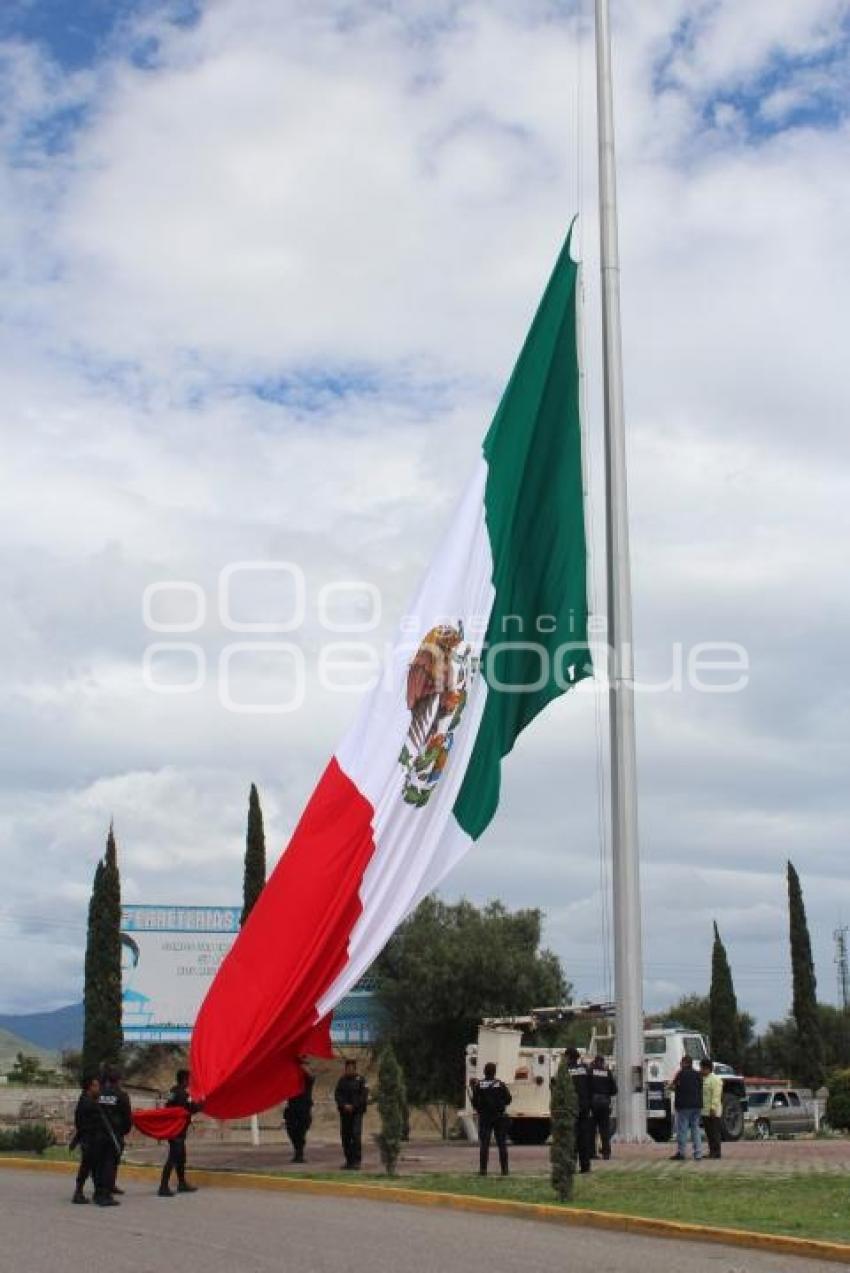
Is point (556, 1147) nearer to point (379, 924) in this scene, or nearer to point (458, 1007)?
point (379, 924)

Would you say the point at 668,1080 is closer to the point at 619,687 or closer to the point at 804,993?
the point at 619,687

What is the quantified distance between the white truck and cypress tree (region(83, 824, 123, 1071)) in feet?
38.4

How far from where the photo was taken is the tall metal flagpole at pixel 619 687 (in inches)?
880

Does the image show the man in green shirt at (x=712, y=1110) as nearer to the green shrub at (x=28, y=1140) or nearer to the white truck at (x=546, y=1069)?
the white truck at (x=546, y=1069)

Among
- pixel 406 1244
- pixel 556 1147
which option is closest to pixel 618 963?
pixel 556 1147

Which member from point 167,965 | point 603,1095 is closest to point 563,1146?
point 603,1095

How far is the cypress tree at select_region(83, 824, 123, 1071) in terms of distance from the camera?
3909 centimetres

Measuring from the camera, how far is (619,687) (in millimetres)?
23219

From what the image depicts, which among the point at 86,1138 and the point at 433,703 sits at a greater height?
the point at 433,703

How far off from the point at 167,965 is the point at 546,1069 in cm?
775

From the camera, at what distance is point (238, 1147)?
94.5ft

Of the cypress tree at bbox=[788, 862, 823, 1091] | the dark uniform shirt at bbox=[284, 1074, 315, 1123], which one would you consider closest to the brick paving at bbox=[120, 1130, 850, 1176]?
the dark uniform shirt at bbox=[284, 1074, 315, 1123]

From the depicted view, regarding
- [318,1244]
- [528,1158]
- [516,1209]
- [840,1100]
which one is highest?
[840,1100]

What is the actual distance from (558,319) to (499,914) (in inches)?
983
